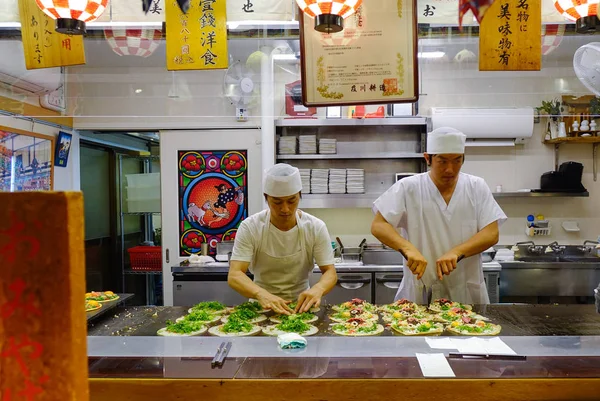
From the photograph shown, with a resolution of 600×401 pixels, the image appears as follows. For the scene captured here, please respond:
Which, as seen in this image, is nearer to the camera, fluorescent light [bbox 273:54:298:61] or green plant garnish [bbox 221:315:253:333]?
green plant garnish [bbox 221:315:253:333]

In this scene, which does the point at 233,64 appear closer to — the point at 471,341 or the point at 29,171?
the point at 29,171

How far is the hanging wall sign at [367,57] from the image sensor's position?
8.96ft

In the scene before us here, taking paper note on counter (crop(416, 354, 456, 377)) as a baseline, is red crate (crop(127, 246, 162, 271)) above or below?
below

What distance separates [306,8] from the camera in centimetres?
264

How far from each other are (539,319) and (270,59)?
11.7ft

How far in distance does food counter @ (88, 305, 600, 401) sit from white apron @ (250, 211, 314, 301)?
839mm

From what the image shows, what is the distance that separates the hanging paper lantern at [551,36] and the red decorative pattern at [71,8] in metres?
2.88

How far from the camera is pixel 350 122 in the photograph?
5492 millimetres

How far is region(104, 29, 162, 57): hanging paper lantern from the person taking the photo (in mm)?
3398

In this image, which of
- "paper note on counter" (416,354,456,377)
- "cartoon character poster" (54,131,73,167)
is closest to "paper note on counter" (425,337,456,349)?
"paper note on counter" (416,354,456,377)

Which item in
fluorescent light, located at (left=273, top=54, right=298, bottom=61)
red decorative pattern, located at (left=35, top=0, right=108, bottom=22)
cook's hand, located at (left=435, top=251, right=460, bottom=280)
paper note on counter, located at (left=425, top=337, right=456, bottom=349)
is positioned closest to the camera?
paper note on counter, located at (left=425, top=337, right=456, bottom=349)

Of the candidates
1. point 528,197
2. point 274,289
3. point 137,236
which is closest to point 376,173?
point 528,197

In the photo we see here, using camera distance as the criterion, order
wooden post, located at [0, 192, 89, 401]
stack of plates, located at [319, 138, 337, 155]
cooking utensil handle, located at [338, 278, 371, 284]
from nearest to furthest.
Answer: wooden post, located at [0, 192, 89, 401]
cooking utensil handle, located at [338, 278, 371, 284]
stack of plates, located at [319, 138, 337, 155]

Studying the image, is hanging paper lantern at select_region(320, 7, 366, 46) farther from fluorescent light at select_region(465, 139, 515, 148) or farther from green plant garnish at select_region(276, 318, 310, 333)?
fluorescent light at select_region(465, 139, 515, 148)
